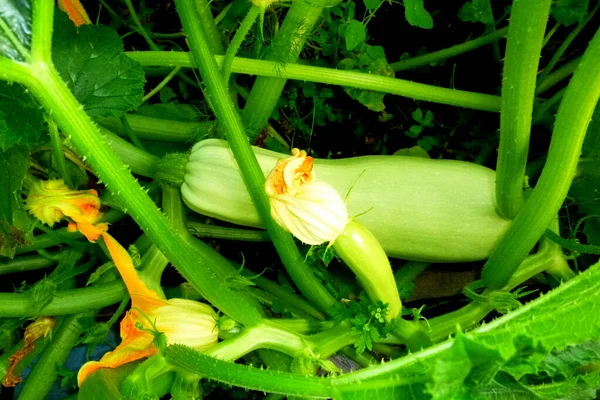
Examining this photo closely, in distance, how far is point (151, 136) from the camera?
2045 mm

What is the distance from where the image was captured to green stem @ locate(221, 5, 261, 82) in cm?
157

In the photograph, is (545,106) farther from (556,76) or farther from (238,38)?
(238,38)

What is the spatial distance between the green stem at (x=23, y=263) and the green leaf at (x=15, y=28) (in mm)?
1031

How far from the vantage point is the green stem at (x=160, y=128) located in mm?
2004

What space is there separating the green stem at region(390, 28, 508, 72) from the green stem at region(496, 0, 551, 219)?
0.51m

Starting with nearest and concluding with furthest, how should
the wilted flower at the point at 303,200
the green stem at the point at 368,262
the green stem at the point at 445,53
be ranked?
1. the wilted flower at the point at 303,200
2. the green stem at the point at 368,262
3. the green stem at the point at 445,53

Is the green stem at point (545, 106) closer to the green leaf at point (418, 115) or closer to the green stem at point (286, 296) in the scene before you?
the green leaf at point (418, 115)

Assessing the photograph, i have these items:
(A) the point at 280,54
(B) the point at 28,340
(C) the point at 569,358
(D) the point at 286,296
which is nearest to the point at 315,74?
(A) the point at 280,54

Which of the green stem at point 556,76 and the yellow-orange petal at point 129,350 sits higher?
the green stem at point 556,76

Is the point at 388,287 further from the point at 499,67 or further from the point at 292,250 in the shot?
the point at 499,67

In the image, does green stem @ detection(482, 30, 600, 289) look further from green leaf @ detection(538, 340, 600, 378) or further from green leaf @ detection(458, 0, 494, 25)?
green leaf @ detection(458, 0, 494, 25)

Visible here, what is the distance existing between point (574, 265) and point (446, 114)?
1.97 feet

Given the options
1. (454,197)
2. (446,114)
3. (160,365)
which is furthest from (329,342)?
(446,114)

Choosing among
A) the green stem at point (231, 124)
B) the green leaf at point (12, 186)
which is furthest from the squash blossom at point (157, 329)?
the green leaf at point (12, 186)
